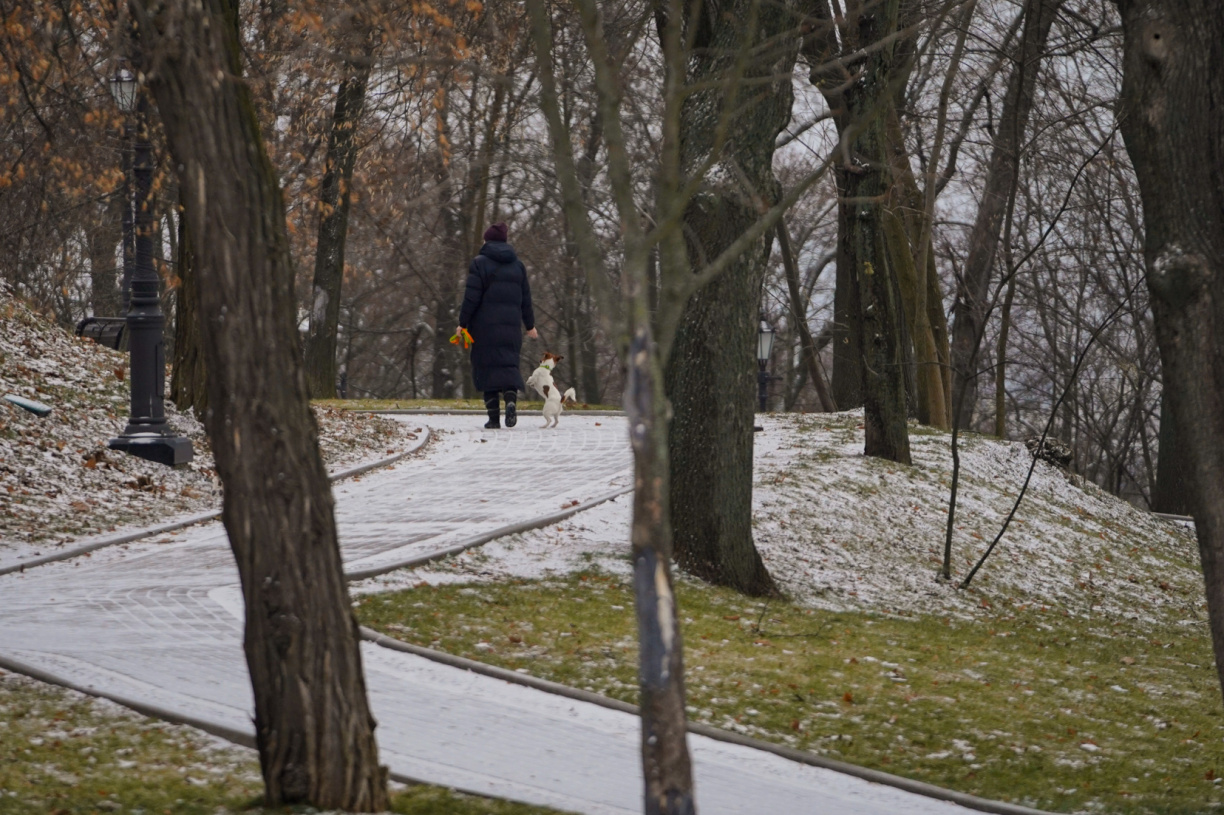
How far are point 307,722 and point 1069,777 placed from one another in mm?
3734

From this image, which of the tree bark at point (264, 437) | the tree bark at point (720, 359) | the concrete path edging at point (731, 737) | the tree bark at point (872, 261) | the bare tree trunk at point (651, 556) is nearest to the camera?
the bare tree trunk at point (651, 556)

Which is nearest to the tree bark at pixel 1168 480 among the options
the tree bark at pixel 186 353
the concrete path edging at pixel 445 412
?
the concrete path edging at pixel 445 412

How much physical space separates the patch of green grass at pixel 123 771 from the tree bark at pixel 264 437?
0.25 metres

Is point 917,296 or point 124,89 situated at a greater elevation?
point 124,89

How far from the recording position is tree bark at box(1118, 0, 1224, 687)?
583cm

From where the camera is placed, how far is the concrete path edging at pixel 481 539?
8922mm

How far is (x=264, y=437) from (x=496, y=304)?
12.2 metres

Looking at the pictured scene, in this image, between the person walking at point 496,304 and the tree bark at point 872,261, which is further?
the person walking at point 496,304

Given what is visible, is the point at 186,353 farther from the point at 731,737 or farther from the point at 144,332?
the point at 731,737

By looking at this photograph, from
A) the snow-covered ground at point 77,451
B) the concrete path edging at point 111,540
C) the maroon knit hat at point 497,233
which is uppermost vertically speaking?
the maroon knit hat at point 497,233

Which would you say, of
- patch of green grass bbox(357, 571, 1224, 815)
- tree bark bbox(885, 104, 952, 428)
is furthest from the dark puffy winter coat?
patch of green grass bbox(357, 571, 1224, 815)

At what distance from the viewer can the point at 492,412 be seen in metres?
18.4

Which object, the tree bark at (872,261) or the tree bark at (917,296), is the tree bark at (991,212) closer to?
the tree bark at (917,296)

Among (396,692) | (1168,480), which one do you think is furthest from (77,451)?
(1168,480)
